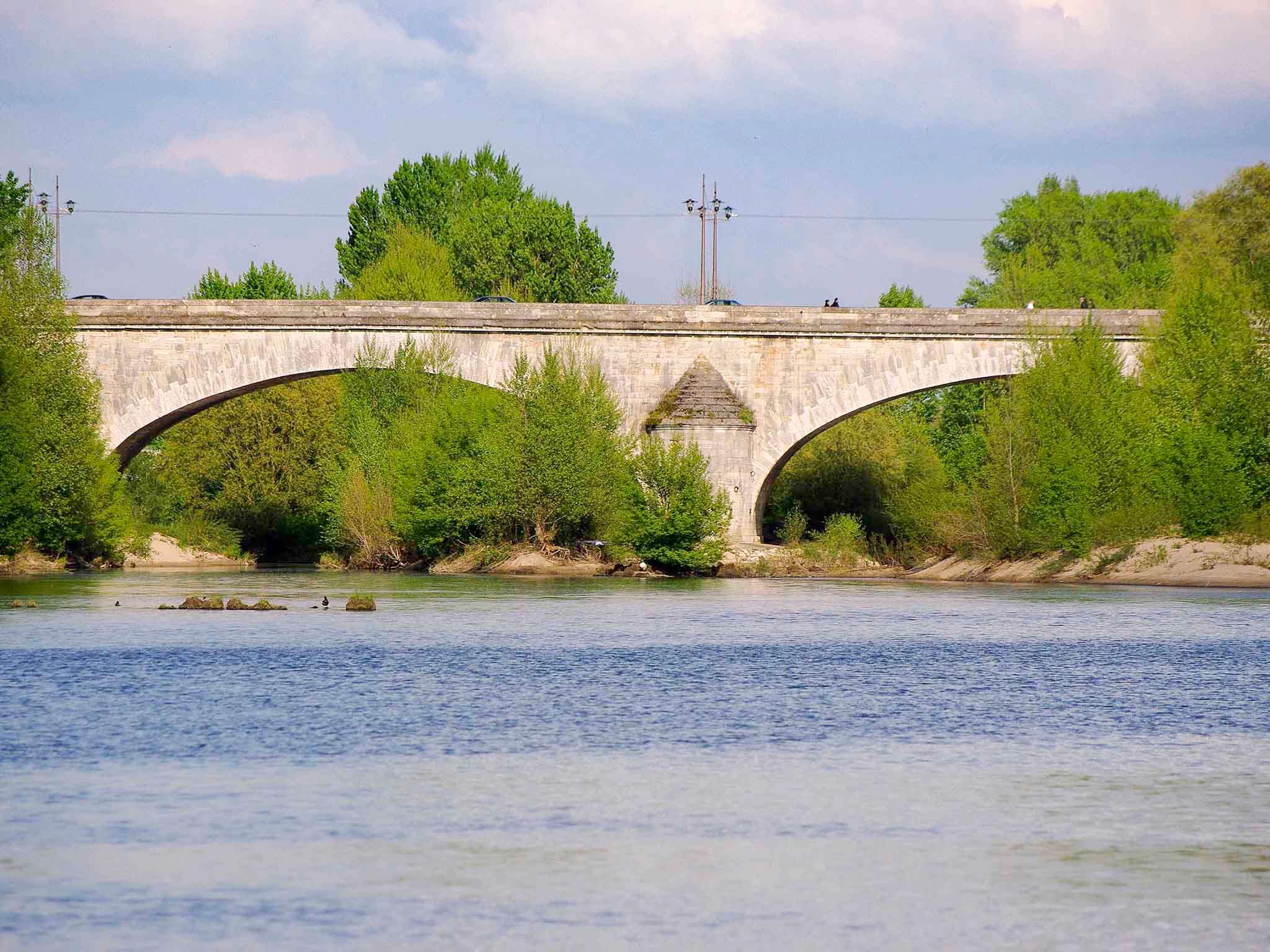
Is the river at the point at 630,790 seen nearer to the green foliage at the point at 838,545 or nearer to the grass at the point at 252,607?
the grass at the point at 252,607

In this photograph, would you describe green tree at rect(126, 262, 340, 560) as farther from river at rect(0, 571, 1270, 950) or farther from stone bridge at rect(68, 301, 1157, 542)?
river at rect(0, 571, 1270, 950)

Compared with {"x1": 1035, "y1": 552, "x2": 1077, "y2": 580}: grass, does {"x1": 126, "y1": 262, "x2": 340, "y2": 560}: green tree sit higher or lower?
higher

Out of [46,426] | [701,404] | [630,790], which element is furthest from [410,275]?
[630,790]

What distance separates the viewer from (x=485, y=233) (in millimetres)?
67250

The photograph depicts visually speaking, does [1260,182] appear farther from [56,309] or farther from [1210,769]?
[1210,769]

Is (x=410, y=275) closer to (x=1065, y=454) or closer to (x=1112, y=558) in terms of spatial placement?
(x=1065, y=454)

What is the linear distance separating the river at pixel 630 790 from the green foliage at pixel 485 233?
42096 mm

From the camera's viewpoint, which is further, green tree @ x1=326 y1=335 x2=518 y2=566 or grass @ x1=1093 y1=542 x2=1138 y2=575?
green tree @ x1=326 y1=335 x2=518 y2=566

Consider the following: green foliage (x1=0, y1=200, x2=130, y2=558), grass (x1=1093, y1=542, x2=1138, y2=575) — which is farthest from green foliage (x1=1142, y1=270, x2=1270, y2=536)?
green foliage (x1=0, y1=200, x2=130, y2=558)

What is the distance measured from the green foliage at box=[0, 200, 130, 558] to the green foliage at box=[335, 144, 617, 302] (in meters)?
21.5

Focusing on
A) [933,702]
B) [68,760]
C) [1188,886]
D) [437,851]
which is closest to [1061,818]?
[1188,886]

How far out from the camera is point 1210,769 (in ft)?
45.9

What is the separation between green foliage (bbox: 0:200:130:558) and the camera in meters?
40.6

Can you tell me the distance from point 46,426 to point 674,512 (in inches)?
613
